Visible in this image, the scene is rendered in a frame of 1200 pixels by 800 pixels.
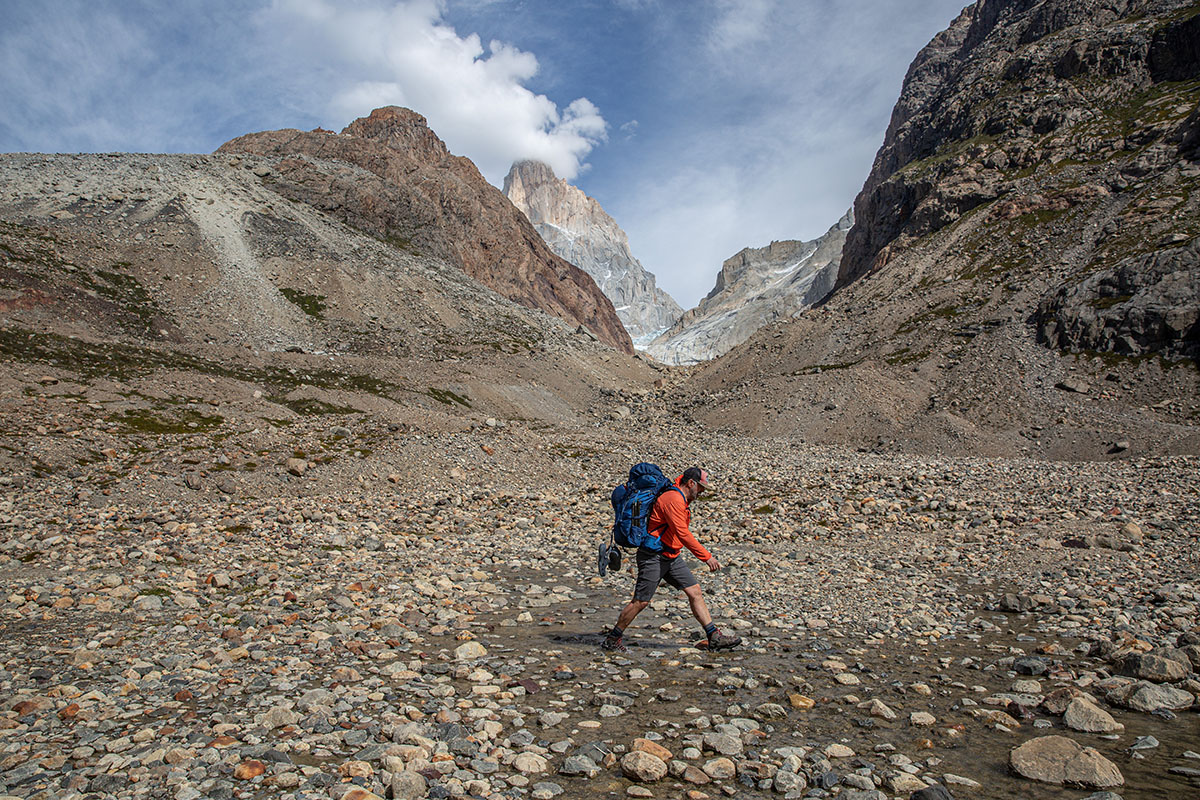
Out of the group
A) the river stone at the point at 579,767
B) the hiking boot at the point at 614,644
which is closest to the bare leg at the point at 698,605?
the hiking boot at the point at 614,644

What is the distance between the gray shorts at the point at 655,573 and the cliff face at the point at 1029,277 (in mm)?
34284

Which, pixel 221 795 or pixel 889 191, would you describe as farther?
pixel 889 191

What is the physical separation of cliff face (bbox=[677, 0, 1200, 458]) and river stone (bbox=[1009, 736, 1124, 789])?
1390 inches

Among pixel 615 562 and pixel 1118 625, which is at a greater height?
pixel 615 562

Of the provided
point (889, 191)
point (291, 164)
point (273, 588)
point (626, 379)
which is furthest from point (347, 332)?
point (889, 191)

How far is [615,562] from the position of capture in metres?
9.85

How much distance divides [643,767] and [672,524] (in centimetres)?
432

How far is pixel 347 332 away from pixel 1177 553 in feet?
196

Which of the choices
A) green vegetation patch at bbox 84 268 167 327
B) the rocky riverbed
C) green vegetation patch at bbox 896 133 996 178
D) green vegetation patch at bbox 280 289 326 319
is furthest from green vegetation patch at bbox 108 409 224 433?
green vegetation patch at bbox 896 133 996 178

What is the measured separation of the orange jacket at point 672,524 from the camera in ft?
31.6

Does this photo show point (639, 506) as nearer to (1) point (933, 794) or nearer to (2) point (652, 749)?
(2) point (652, 749)

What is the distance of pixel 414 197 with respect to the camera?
324 feet

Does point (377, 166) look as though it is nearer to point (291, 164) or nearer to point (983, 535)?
point (291, 164)

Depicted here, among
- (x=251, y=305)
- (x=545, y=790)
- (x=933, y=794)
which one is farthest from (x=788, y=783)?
(x=251, y=305)
